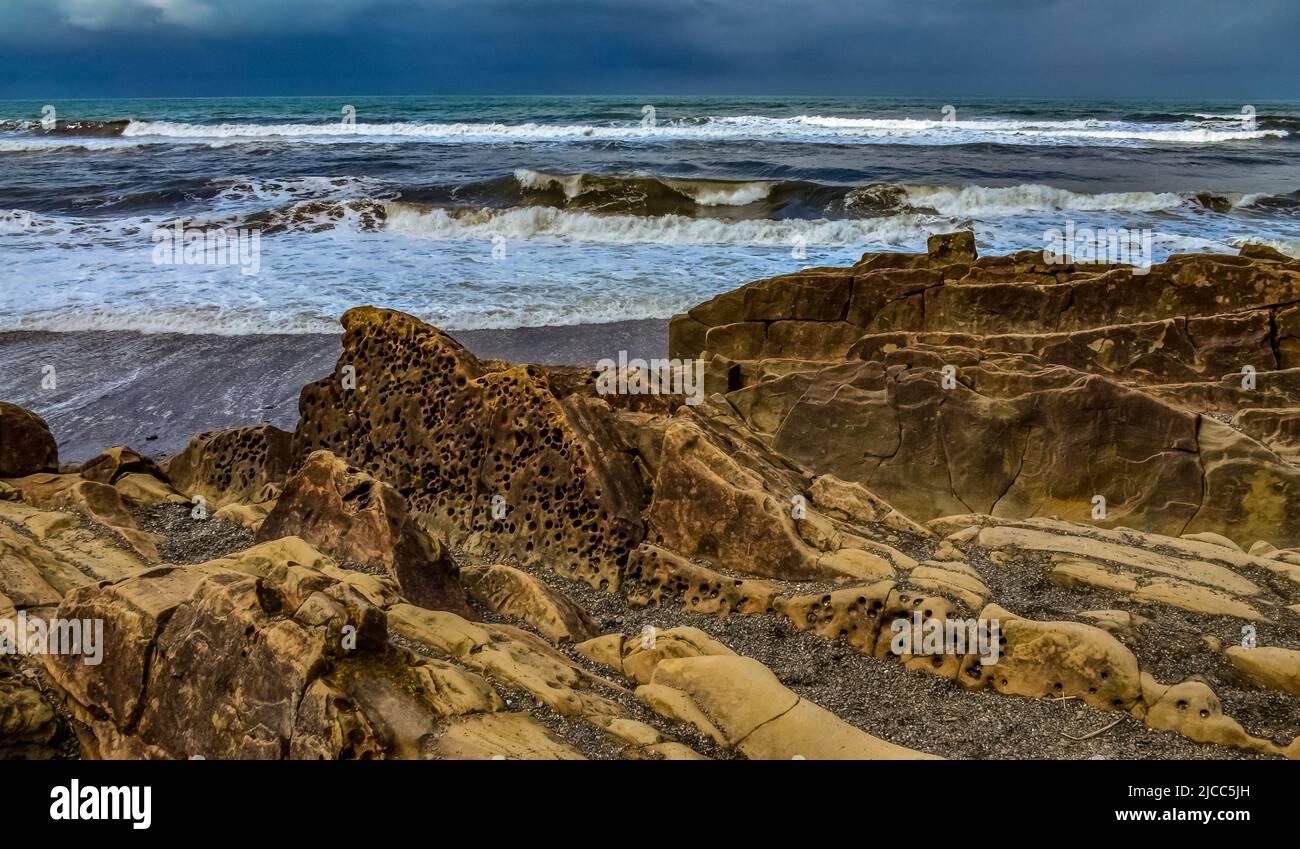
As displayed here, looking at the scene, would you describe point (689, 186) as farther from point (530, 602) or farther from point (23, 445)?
point (530, 602)

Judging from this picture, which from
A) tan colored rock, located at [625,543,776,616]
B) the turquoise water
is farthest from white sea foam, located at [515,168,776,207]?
tan colored rock, located at [625,543,776,616]

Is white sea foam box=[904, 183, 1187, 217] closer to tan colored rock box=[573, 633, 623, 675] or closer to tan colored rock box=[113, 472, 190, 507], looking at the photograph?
tan colored rock box=[113, 472, 190, 507]

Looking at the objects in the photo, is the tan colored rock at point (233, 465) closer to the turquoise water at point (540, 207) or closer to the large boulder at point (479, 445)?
the large boulder at point (479, 445)

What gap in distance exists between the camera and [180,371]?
10.6m

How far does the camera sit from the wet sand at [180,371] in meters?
9.14

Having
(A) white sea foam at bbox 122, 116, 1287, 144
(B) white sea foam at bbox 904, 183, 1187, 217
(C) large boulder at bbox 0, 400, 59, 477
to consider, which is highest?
(A) white sea foam at bbox 122, 116, 1287, 144

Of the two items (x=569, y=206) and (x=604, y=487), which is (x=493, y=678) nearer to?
(x=604, y=487)

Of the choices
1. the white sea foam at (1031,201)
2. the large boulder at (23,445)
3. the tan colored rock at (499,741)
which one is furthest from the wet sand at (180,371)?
the white sea foam at (1031,201)

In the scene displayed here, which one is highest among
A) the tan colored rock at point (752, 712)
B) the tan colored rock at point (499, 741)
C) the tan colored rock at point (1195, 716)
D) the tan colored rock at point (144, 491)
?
the tan colored rock at point (144, 491)

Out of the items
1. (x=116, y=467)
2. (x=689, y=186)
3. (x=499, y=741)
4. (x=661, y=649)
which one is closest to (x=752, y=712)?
(x=661, y=649)

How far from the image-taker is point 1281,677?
387 centimetres

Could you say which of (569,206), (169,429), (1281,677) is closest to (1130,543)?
(1281,677)

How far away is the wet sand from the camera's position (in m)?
9.14

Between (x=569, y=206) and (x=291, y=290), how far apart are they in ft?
42.8
